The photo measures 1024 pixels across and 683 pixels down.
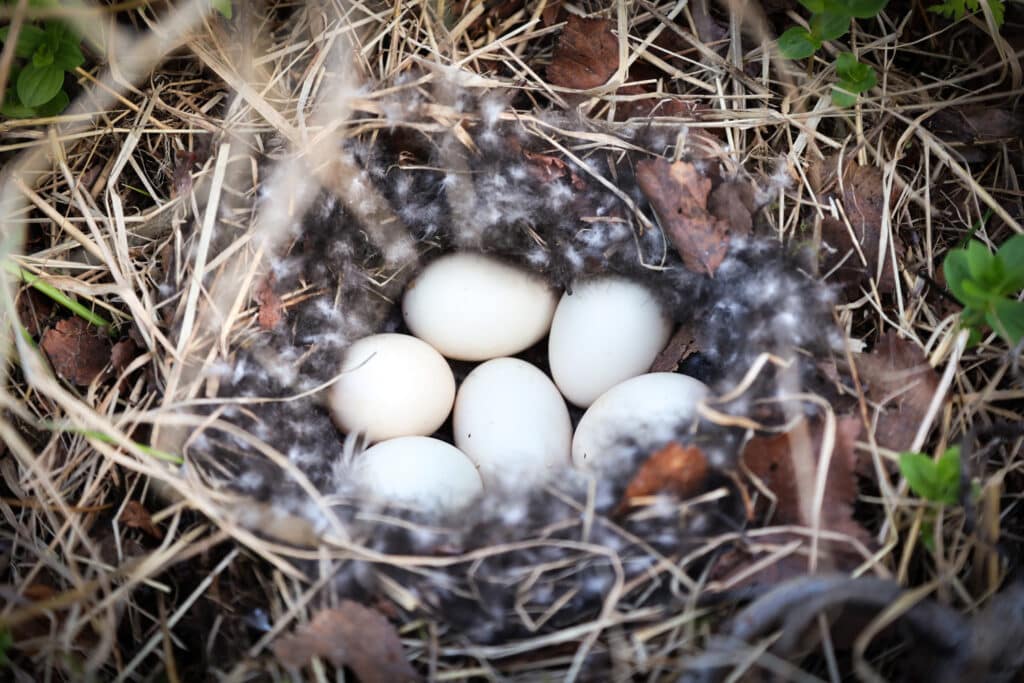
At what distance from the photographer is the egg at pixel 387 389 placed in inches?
52.2

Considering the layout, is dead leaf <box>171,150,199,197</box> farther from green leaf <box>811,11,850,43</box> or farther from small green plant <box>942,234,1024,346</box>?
small green plant <box>942,234,1024,346</box>

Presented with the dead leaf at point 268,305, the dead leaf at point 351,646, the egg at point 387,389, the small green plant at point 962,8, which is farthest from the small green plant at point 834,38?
the dead leaf at point 351,646

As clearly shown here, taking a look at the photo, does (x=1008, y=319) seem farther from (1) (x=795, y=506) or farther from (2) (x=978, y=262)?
(1) (x=795, y=506)

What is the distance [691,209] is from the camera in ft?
4.16

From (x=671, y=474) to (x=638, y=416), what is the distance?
174mm

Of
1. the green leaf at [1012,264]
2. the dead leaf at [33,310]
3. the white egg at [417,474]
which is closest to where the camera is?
the green leaf at [1012,264]

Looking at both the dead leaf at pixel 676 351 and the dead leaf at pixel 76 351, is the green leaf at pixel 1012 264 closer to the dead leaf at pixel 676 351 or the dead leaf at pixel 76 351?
the dead leaf at pixel 676 351

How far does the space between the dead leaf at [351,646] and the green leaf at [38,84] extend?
0.97 metres

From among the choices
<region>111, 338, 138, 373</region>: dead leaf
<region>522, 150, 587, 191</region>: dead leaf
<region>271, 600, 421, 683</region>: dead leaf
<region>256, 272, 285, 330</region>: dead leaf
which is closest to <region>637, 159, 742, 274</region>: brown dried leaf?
<region>522, 150, 587, 191</region>: dead leaf

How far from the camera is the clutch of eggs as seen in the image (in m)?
1.24

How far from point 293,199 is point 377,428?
406 mm

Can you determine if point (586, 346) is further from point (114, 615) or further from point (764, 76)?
point (114, 615)

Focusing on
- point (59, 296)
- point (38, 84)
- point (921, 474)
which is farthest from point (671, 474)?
point (38, 84)

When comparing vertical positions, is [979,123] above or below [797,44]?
below
